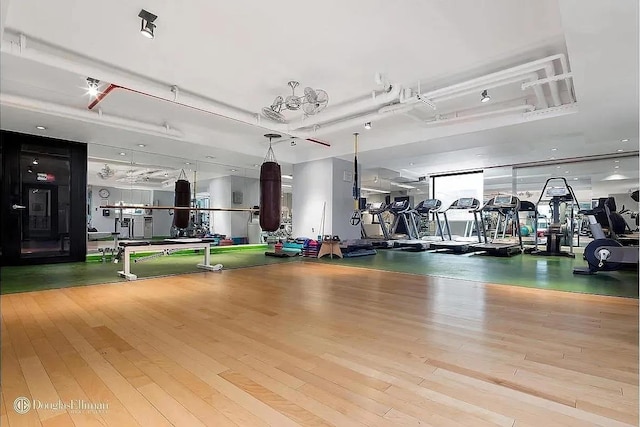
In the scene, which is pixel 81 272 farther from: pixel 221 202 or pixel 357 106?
pixel 357 106

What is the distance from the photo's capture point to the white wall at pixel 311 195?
9031 mm

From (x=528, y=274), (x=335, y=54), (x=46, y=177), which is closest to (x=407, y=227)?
(x=528, y=274)

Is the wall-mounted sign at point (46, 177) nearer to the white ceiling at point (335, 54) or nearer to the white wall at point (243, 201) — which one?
the white ceiling at point (335, 54)

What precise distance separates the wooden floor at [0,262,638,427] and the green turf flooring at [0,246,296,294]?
78 centimetres

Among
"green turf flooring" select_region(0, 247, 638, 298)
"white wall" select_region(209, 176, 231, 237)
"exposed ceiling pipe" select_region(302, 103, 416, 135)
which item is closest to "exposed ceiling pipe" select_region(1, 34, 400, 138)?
"exposed ceiling pipe" select_region(302, 103, 416, 135)

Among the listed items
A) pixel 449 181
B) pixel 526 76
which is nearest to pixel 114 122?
pixel 526 76

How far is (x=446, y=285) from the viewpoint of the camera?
15.7 feet

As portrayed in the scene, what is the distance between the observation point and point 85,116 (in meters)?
5.60

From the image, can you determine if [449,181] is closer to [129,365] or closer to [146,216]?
[146,216]

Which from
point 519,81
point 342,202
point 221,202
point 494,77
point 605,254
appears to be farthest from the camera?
point 221,202
